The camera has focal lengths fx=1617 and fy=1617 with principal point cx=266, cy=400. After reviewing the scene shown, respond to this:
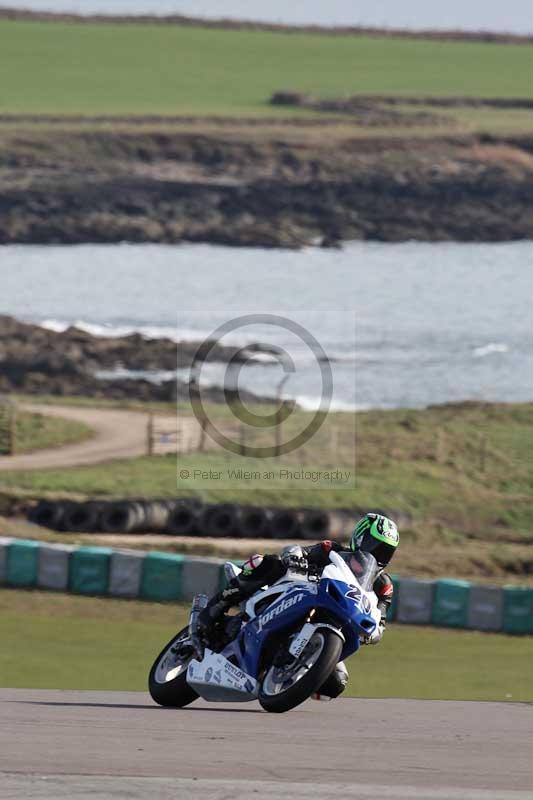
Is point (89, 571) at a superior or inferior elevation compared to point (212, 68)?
inferior

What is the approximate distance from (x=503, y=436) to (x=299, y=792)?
3567cm

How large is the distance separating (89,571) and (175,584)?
1273 millimetres

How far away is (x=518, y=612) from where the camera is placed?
2205 cm

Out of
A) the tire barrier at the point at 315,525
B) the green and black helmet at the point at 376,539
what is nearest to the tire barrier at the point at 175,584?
the tire barrier at the point at 315,525

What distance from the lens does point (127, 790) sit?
925cm

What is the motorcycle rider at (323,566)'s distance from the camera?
1157cm

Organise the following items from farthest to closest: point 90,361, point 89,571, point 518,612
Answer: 1. point 90,361
2. point 89,571
3. point 518,612

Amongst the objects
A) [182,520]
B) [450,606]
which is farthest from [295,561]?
[182,520]

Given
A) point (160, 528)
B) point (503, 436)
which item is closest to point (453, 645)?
point (160, 528)

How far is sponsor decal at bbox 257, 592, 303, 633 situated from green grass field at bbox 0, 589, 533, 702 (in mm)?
4885

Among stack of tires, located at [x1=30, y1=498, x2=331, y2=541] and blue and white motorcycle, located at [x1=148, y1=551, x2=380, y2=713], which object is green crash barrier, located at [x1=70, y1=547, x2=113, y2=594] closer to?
stack of tires, located at [x1=30, y1=498, x2=331, y2=541]

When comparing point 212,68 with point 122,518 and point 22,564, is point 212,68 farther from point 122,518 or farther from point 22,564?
point 22,564

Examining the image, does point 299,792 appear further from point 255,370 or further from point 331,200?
point 331,200

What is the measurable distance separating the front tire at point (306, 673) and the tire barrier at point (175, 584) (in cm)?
1074
